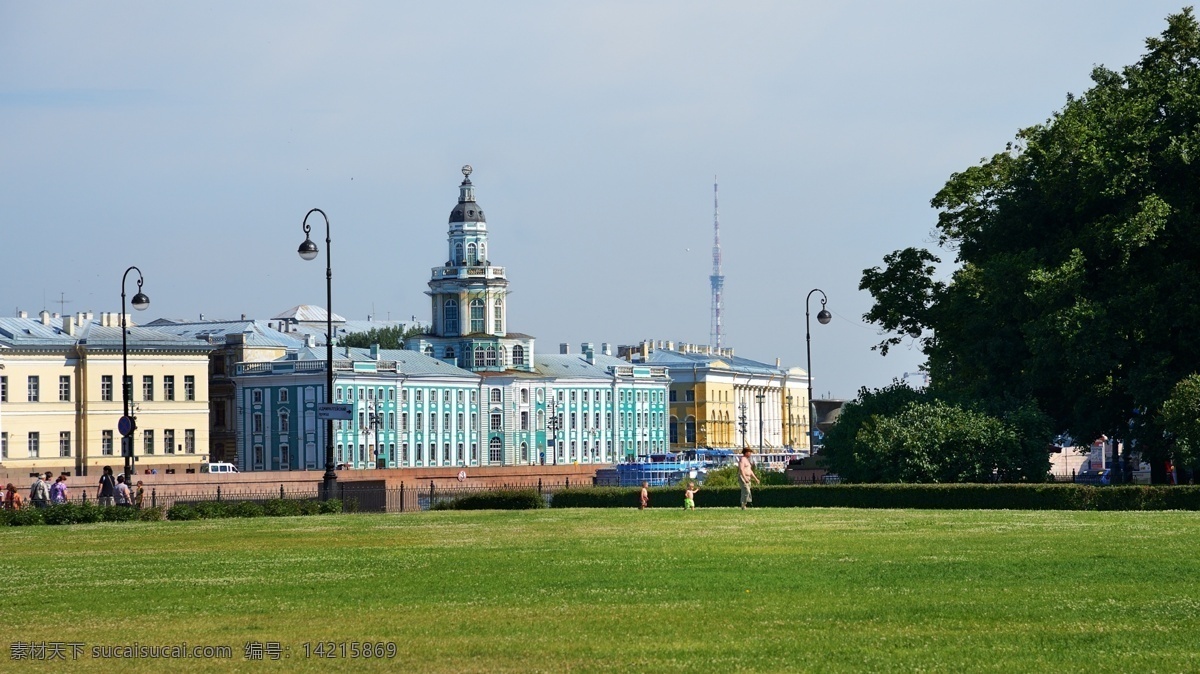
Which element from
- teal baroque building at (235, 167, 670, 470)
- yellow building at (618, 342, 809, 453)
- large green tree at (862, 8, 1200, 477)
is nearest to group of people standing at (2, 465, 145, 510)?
large green tree at (862, 8, 1200, 477)

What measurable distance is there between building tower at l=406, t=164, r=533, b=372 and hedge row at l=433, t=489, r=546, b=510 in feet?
324

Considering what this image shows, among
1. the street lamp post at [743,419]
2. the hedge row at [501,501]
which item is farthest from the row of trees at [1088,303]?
the street lamp post at [743,419]

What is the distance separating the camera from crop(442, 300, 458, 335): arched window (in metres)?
150

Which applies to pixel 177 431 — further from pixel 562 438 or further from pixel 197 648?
pixel 197 648

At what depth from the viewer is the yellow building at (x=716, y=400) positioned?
589ft

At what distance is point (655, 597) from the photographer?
61.5 feet

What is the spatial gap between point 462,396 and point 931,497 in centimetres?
10041

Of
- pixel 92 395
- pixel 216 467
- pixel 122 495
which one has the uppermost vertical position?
pixel 92 395

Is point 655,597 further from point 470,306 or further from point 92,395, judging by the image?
point 470,306

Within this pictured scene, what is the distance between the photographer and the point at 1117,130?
47.5m

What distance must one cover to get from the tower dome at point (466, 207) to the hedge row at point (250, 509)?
106 meters

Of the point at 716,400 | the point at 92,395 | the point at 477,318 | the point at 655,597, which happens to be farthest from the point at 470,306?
the point at 655,597

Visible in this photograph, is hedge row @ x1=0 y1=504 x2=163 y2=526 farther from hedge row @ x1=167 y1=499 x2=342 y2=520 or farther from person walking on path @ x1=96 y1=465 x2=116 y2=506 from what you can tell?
person walking on path @ x1=96 y1=465 x2=116 y2=506

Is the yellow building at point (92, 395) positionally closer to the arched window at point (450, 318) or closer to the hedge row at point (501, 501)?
the arched window at point (450, 318)
